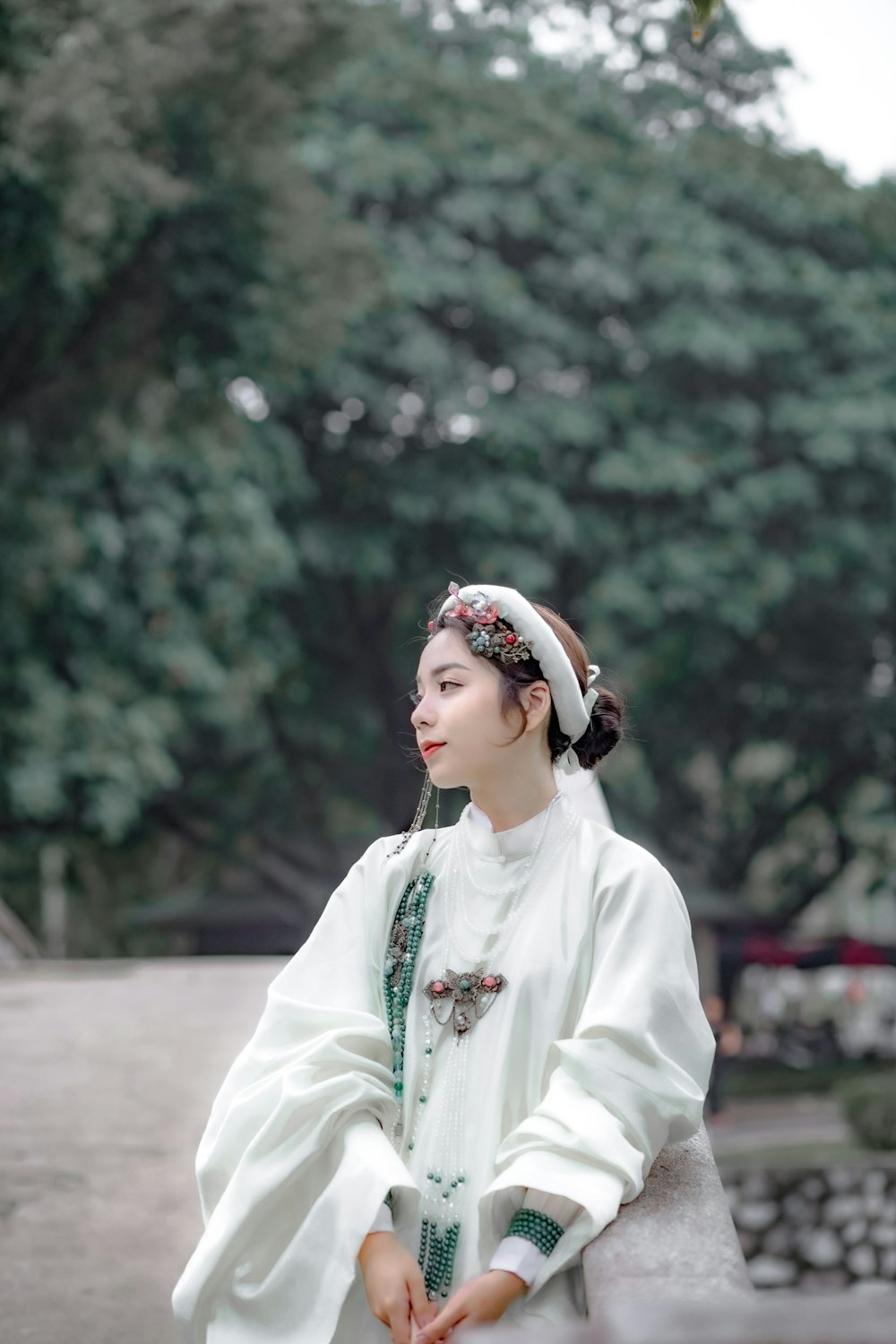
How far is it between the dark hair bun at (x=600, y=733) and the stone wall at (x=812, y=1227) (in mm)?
8381

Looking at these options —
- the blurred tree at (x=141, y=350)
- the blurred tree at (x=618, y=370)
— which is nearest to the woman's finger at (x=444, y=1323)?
the blurred tree at (x=141, y=350)

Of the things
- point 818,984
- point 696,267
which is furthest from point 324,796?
point 818,984

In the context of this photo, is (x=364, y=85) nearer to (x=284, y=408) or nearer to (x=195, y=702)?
(x=284, y=408)

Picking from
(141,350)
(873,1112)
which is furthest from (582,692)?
(873,1112)

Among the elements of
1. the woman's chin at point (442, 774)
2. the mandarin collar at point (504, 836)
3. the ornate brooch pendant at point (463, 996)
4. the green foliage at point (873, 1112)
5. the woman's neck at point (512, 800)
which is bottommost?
the green foliage at point (873, 1112)

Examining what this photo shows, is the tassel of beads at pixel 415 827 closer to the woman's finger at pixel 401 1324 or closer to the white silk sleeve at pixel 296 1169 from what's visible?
the white silk sleeve at pixel 296 1169

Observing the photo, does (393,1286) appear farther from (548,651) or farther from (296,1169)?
(548,651)

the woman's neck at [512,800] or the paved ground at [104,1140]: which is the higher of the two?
the woman's neck at [512,800]

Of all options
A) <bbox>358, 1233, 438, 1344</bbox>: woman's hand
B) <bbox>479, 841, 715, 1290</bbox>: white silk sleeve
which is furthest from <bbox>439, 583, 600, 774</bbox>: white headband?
<bbox>358, 1233, 438, 1344</bbox>: woman's hand

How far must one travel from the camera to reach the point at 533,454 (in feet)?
47.3

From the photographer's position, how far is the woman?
1.98 metres

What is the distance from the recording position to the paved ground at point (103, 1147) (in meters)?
3.71

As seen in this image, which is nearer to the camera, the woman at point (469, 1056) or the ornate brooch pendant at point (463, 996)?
the woman at point (469, 1056)

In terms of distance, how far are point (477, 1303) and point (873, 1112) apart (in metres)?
10.9
